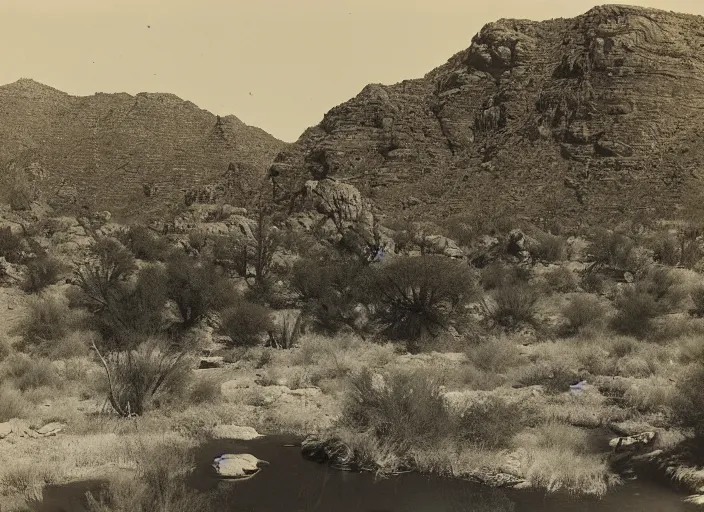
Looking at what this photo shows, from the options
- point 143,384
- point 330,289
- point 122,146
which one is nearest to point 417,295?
point 330,289

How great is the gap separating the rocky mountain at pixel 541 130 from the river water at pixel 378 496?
107 feet

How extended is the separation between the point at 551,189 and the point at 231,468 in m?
39.0

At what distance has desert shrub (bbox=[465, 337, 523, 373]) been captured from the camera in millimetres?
13508

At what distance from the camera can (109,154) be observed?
3386 inches

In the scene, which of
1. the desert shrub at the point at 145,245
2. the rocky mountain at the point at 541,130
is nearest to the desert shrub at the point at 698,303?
the desert shrub at the point at 145,245

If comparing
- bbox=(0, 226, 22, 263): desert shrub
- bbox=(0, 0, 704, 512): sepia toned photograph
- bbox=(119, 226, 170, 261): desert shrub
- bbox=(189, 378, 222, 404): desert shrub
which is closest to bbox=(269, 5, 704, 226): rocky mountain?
bbox=(0, 0, 704, 512): sepia toned photograph

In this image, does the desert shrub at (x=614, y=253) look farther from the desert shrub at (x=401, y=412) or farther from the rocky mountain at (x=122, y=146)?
the rocky mountain at (x=122, y=146)

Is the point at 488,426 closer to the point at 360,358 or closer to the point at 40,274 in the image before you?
the point at 360,358

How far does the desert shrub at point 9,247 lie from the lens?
21917 millimetres

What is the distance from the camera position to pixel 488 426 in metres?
9.06

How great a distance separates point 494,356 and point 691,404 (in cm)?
446

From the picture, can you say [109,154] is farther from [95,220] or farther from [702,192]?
[702,192]

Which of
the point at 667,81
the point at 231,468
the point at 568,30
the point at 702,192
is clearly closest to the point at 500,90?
the point at 568,30

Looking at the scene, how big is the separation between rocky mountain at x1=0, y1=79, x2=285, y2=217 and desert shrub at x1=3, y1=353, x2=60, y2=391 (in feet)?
170
